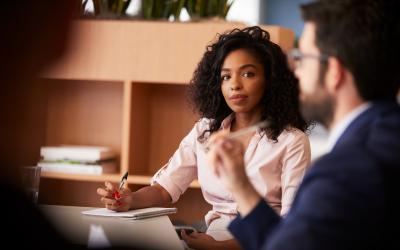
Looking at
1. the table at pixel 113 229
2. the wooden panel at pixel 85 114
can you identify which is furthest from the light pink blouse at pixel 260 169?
the wooden panel at pixel 85 114

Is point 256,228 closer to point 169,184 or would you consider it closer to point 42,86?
point 42,86

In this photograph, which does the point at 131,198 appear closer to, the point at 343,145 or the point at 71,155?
the point at 343,145

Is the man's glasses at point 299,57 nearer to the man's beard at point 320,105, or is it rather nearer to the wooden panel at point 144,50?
the man's beard at point 320,105

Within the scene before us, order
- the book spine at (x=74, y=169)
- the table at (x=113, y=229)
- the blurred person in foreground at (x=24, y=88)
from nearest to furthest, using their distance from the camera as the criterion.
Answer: the blurred person in foreground at (x=24, y=88), the table at (x=113, y=229), the book spine at (x=74, y=169)

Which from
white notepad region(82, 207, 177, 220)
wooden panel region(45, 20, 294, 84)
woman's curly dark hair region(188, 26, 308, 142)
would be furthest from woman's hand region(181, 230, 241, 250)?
wooden panel region(45, 20, 294, 84)

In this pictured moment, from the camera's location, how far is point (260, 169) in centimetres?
245

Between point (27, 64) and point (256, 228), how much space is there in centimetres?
76

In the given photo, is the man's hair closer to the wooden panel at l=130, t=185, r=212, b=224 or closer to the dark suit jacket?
the dark suit jacket

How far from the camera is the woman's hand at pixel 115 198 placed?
216 centimetres

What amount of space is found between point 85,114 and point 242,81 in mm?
1668

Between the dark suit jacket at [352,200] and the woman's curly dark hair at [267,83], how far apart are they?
1333 mm

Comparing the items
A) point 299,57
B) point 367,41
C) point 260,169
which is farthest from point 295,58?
point 260,169

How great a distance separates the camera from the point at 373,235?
107cm

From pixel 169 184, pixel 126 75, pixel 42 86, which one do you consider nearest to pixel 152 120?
pixel 126 75
